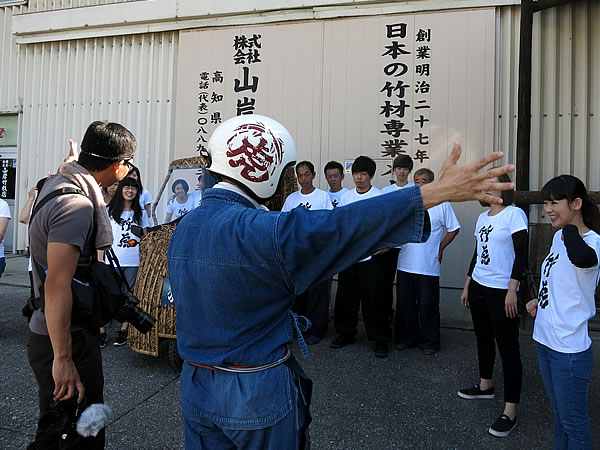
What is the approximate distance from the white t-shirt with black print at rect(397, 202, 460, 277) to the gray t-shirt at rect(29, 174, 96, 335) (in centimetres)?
347

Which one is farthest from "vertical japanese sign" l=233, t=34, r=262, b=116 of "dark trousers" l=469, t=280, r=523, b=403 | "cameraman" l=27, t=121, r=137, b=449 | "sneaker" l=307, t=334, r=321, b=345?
"cameraman" l=27, t=121, r=137, b=449

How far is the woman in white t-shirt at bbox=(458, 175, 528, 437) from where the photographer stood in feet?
10.3

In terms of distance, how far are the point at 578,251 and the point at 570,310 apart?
346 millimetres

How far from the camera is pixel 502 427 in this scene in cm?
308

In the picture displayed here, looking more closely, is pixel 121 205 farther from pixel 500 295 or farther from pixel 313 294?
pixel 500 295

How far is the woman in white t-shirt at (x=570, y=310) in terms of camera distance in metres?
2.33

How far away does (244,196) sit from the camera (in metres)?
1.53

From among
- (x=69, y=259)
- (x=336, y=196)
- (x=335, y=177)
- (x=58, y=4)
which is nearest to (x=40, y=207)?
(x=69, y=259)

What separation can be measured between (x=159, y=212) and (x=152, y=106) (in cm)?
415

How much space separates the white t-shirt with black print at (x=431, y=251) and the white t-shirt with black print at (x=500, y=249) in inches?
50.5

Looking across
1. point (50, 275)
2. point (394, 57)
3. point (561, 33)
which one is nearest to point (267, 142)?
point (50, 275)

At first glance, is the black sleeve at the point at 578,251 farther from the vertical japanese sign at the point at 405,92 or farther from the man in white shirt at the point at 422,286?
the vertical japanese sign at the point at 405,92

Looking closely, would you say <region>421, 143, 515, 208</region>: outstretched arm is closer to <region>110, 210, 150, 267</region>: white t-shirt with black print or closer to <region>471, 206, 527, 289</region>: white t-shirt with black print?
<region>471, 206, 527, 289</region>: white t-shirt with black print

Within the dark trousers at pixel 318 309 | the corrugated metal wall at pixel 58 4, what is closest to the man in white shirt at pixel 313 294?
the dark trousers at pixel 318 309
